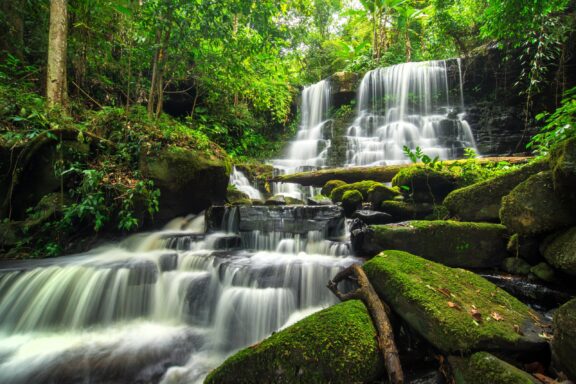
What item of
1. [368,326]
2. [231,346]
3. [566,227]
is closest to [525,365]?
[368,326]

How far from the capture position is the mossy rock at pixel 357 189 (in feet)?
20.9

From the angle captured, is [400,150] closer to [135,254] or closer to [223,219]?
[223,219]

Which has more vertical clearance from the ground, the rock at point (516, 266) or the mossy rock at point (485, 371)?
the rock at point (516, 266)

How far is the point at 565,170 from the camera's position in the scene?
8.34 ft

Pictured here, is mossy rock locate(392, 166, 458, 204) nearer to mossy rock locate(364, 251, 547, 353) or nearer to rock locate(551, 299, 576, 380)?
mossy rock locate(364, 251, 547, 353)

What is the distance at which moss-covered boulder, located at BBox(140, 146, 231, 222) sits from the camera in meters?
5.89

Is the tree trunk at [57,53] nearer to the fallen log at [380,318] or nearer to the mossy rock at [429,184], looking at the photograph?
the fallen log at [380,318]

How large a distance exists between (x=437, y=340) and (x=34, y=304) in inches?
190

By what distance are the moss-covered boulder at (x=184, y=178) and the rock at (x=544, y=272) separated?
600 cm

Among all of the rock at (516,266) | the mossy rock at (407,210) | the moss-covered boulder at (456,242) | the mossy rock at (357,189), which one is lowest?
the rock at (516,266)

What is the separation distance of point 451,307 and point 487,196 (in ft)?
8.66

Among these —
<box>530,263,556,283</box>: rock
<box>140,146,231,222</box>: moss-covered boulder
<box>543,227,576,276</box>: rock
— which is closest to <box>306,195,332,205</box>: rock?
<box>140,146,231,222</box>: moss-covered boulder

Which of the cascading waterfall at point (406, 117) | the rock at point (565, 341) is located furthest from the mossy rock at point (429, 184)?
the cascading waterfall at point (406, 117)

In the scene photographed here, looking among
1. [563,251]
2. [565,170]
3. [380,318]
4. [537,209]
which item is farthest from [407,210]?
[380,318]
